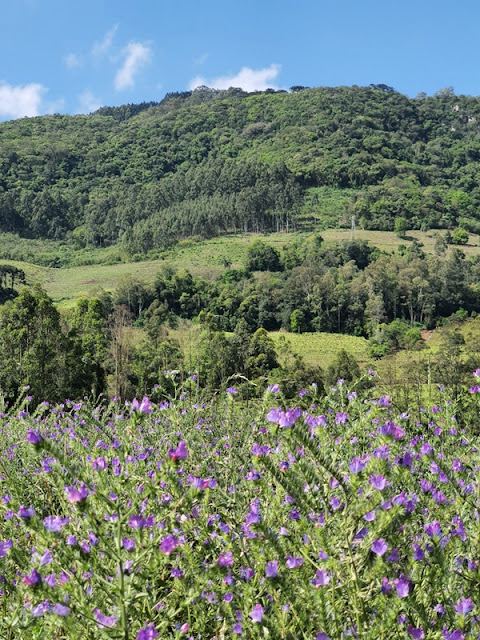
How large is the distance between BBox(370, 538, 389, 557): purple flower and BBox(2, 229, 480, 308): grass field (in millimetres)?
50356

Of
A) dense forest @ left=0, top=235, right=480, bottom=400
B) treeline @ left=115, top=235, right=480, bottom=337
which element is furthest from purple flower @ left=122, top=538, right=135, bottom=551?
treeline @ left=115, top=235, right=480, bottom=337

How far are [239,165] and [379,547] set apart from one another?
11101 centimetres

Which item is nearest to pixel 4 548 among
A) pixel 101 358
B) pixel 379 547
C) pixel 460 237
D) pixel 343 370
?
pixel 379 547

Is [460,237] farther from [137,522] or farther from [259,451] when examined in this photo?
[137,522]

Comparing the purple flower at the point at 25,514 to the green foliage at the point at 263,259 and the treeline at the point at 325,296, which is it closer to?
the treeline at the point at 325,296

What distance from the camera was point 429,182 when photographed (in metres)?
115

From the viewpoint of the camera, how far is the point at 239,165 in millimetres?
107812

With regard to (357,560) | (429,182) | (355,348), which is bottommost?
(355,348)

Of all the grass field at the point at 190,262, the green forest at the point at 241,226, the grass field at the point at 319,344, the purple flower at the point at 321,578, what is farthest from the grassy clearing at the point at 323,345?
the purple flower at the point at 321,578

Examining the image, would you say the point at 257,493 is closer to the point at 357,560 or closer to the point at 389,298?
the point at 357,560

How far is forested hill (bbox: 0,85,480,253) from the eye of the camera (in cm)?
9006

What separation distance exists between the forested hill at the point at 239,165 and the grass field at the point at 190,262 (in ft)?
22.0

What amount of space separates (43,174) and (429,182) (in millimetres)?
85964

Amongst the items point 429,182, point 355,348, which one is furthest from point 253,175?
point 355,348
